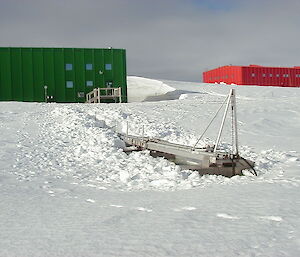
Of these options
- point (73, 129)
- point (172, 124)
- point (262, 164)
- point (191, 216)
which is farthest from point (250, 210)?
point (172, 124)

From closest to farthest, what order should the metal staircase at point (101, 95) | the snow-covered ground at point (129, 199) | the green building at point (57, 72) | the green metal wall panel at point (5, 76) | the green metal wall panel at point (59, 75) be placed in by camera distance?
the snow-covered ground at point (129, 199) < the metal staircase at point (101, 95) < the green metal wall panel at point (5, 76) < the green building at point (57, 72) < the green metal wall panel at point (59, 75)

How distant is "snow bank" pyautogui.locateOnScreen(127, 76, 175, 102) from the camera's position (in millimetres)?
33869

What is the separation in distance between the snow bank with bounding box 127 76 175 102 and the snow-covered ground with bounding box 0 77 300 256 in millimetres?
22394

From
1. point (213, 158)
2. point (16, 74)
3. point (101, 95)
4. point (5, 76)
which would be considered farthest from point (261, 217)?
point (5, 76)

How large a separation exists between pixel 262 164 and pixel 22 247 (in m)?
5.53

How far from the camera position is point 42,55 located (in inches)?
887

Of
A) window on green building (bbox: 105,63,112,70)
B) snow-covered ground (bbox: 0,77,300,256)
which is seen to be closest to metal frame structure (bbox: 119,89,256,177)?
Answer: snow-covered ground (bbox: 0,77,300,256)

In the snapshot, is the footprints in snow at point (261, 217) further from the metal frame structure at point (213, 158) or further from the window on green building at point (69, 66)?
the window on green building at point (69, 66)

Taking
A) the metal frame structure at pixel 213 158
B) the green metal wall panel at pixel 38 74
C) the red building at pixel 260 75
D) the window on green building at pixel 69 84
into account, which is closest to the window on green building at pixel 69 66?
the window on green building at pixel 69 84

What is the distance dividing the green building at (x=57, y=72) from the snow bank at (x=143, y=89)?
958 cm

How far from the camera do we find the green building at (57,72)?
22.0 m

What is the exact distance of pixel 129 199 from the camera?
5.02m

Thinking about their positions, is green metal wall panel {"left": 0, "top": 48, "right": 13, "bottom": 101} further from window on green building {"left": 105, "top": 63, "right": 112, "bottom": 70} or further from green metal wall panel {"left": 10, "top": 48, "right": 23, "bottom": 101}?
window on green building {"left": 105, "top": 63, "right": 112, "bottom": 70}

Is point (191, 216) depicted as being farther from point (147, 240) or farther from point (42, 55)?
point (42, 55)
